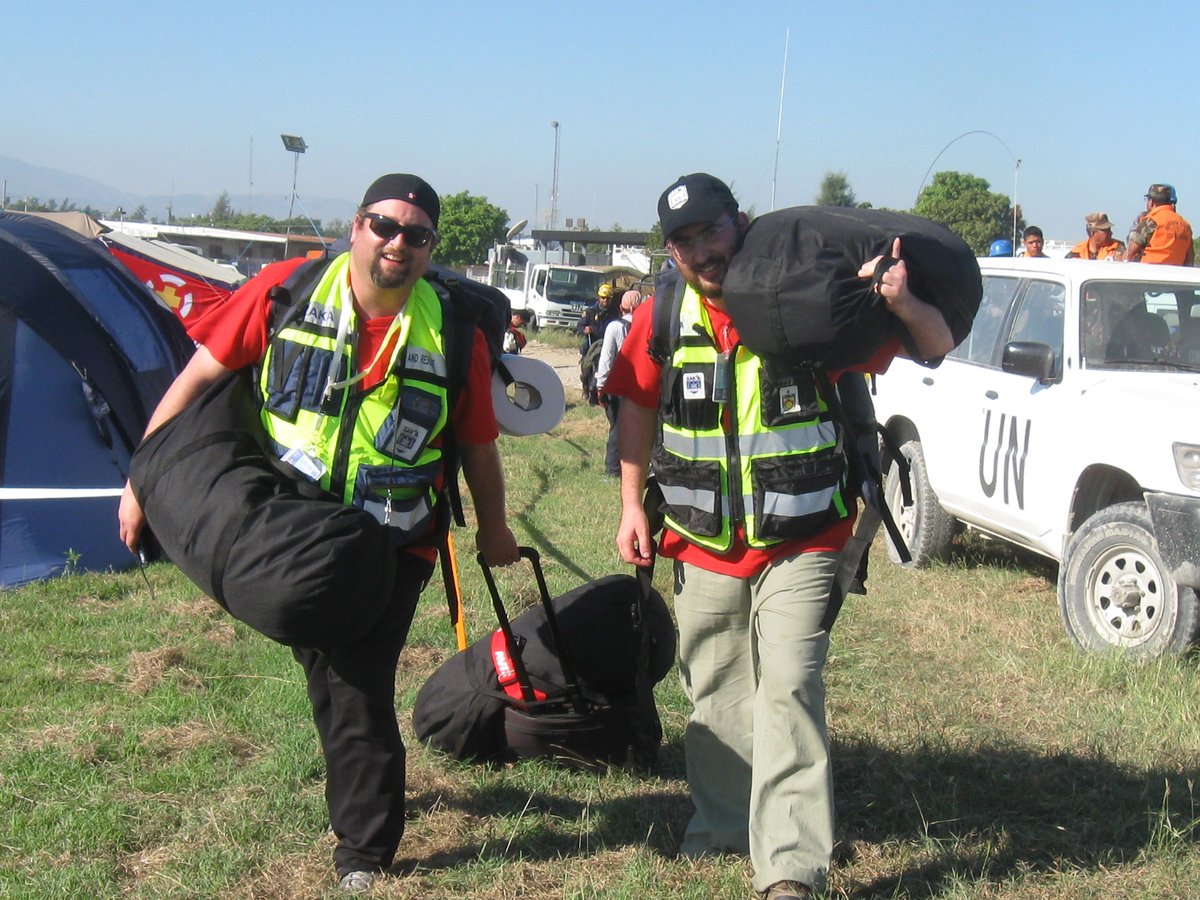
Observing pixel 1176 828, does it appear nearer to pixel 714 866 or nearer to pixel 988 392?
pixel 714 866

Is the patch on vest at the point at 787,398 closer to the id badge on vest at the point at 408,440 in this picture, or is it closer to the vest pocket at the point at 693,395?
the vest pocket at the point at 693,395

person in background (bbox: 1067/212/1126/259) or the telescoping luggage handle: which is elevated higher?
person in background (bbox: 1067/212/1126/259)

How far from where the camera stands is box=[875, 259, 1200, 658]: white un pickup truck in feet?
18.7

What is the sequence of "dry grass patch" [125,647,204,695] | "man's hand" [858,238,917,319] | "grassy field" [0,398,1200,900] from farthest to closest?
1. "dry grass patch" [125,647,204,695]
2. "grassy field" [0,398,1200,900]
3. "man's hand" [858,238,917,319]

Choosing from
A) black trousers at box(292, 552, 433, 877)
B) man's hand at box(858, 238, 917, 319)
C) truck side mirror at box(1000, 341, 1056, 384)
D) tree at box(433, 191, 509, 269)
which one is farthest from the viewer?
tree at box(433, 191, 509, 269)

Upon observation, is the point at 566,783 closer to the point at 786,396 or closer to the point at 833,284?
the point at 786,396

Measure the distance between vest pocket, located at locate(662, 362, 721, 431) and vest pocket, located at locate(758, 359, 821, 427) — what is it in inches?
5.5

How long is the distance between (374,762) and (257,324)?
128 cm

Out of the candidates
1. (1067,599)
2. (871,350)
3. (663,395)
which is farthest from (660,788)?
(1067,599)

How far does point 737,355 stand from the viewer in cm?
365

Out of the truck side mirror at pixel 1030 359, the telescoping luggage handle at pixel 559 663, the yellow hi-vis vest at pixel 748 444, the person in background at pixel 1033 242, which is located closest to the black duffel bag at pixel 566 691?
the telescoping luggage handle at pixel 559 663

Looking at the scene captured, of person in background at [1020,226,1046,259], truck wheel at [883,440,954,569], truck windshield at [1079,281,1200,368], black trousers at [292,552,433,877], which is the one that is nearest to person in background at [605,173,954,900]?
black trousers at [292,552,433,877]

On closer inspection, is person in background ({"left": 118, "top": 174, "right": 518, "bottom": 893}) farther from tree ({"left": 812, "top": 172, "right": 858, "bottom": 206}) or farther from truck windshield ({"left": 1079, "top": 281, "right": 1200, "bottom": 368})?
tree ({"left": 812, "top": 172, "right": 858, "bottom": 206})

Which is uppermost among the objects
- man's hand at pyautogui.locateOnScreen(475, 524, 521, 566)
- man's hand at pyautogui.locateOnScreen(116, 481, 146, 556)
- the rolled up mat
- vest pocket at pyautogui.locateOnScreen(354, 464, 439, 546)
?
the rolled up mat
